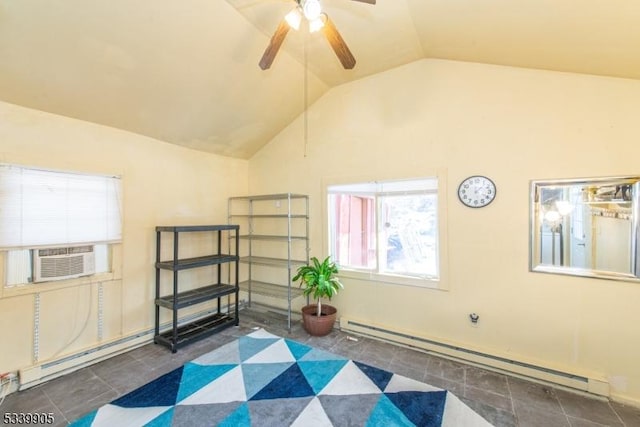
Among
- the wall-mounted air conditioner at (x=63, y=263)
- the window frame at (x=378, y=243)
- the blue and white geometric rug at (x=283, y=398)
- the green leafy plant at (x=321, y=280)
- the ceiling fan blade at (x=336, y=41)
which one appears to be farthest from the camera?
the green leafy plant at (x=321, y=280)

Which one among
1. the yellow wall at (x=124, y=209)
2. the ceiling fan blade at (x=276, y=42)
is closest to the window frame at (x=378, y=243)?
the yellow wall at (x=124, y=209)

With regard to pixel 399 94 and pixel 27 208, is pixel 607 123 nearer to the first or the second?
pixel 399 94

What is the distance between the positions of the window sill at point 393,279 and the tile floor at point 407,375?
2.26ft

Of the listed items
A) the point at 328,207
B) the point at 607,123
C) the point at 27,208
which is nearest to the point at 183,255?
the point at 27,208

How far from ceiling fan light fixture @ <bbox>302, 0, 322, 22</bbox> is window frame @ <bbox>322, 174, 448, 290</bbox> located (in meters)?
1.90

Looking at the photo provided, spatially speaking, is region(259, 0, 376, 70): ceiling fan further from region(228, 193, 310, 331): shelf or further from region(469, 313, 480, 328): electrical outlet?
region(469, 313, 480, 328): electrical outlet

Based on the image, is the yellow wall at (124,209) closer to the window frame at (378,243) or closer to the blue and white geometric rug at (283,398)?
the blue and white geometric rug at (283,398)

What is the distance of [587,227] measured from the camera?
2264 mm

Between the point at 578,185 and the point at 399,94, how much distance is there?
1857 mm

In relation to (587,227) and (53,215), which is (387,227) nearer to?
(587,227)

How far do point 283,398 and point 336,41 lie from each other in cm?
266

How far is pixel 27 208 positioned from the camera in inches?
92.7

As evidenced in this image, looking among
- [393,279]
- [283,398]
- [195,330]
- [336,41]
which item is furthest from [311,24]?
[195,330]

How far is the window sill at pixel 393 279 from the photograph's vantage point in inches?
116
